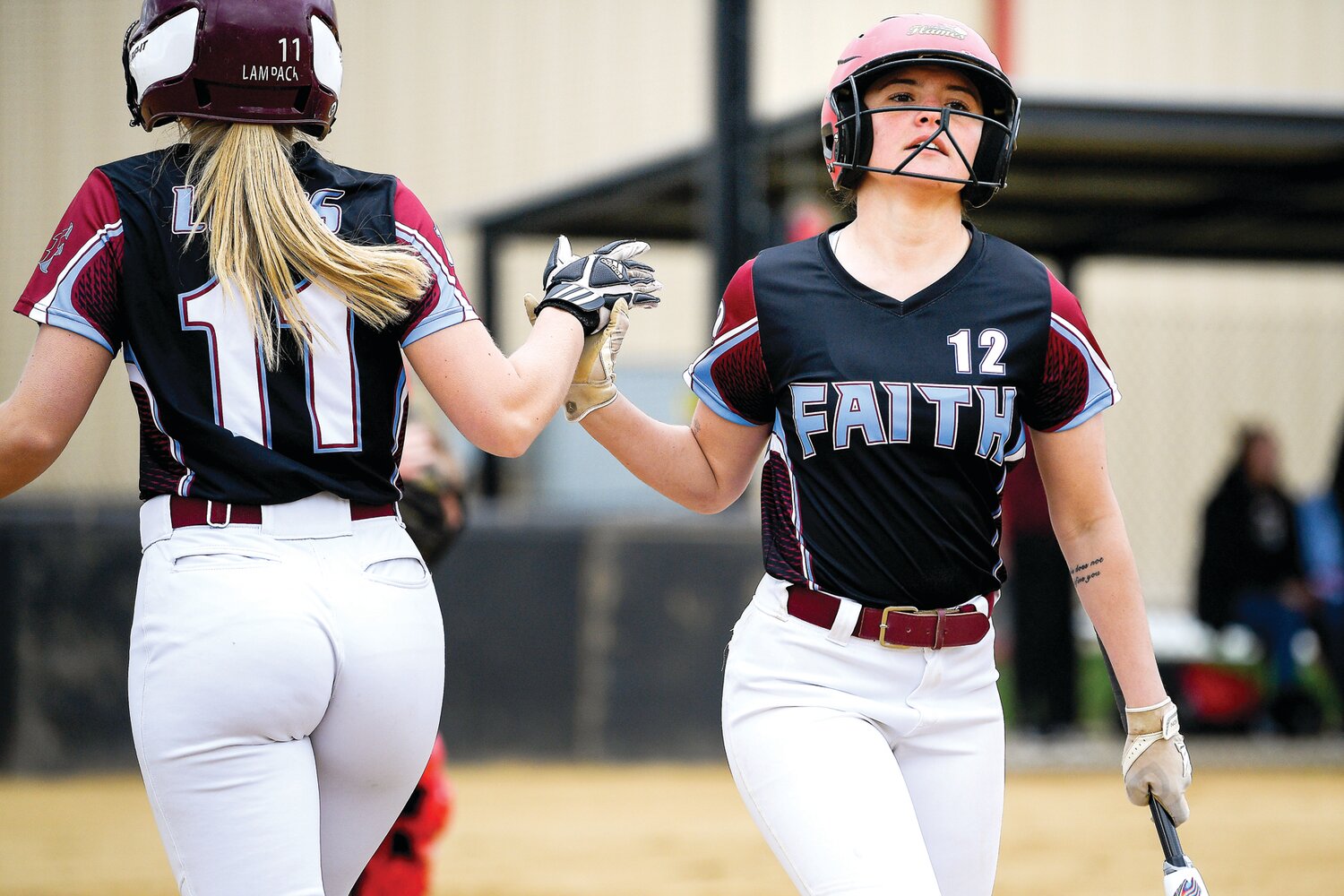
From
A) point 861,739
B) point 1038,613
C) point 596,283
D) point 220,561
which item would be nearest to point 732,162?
point 1038,613

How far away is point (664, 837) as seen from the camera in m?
7.09

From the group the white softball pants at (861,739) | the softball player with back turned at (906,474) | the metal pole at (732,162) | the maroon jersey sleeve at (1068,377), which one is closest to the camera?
the white softball pants at (861,739)

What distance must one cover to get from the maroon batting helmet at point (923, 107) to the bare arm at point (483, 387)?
2.78 feet

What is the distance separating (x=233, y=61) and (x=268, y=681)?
98 cm

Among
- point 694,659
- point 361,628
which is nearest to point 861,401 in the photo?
point 361,628

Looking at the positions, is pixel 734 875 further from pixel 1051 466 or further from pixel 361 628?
pixel 361 628

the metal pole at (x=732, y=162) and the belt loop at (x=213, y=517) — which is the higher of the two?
the metal pole at (x=732, y=162)

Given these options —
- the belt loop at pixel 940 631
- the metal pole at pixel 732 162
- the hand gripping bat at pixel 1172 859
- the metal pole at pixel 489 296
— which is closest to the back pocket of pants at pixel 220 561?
the belt loop at pixel 940 631

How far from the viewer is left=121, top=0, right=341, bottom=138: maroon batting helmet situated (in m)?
2.47

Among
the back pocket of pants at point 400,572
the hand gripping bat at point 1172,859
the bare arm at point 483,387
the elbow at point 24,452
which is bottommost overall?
the hand gripping bat at point 1172,859

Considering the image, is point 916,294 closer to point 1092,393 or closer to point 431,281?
point 1092,393

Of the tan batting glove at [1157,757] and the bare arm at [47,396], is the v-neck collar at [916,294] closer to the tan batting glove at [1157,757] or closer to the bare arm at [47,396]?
the tan batting glove at [1157,757]

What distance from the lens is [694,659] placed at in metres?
8.86

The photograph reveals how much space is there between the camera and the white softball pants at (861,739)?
8.84 ft
